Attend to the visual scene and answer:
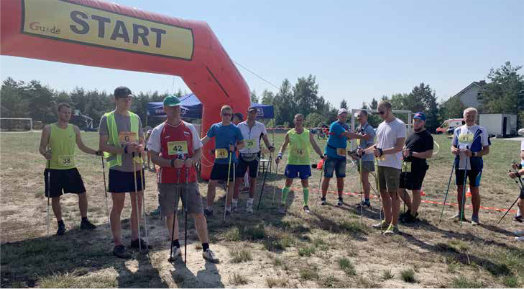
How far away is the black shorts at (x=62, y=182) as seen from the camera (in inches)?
207

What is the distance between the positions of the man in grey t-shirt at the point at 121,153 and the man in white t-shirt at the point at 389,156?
3.44 metres

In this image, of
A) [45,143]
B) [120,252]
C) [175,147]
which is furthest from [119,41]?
[120,252]

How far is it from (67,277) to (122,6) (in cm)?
461

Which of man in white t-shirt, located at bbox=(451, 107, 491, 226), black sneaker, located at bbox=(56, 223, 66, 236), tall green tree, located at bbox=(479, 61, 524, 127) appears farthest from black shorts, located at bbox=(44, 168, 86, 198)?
tall green tree, located at bbox=(479, 61, 524, 127)

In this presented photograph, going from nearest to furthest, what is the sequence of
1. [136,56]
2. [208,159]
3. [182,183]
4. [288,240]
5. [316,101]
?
[182,183] < [288,240] < [136,56] < [208,159] < [316,101]

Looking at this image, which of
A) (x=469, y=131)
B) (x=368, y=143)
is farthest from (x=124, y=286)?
(x=469, y=131)

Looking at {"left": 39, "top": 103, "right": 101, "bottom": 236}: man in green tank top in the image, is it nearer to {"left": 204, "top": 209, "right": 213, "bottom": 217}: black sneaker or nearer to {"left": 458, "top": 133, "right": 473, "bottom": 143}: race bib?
{"left": 204, "top": 209, "right": 213, "bottom": 217}: black sneaker

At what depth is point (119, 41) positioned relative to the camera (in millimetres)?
6102

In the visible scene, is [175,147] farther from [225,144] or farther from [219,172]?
[219,172]

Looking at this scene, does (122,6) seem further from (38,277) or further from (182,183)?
(38,277)

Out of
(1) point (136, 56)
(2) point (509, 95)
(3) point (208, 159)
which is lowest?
(3) point (208, 159)

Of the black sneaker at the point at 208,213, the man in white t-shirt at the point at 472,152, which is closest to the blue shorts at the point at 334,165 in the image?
the man in white t-shirt at the point at 472,152

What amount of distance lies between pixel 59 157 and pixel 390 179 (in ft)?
16.4

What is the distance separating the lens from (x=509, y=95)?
51656mm
